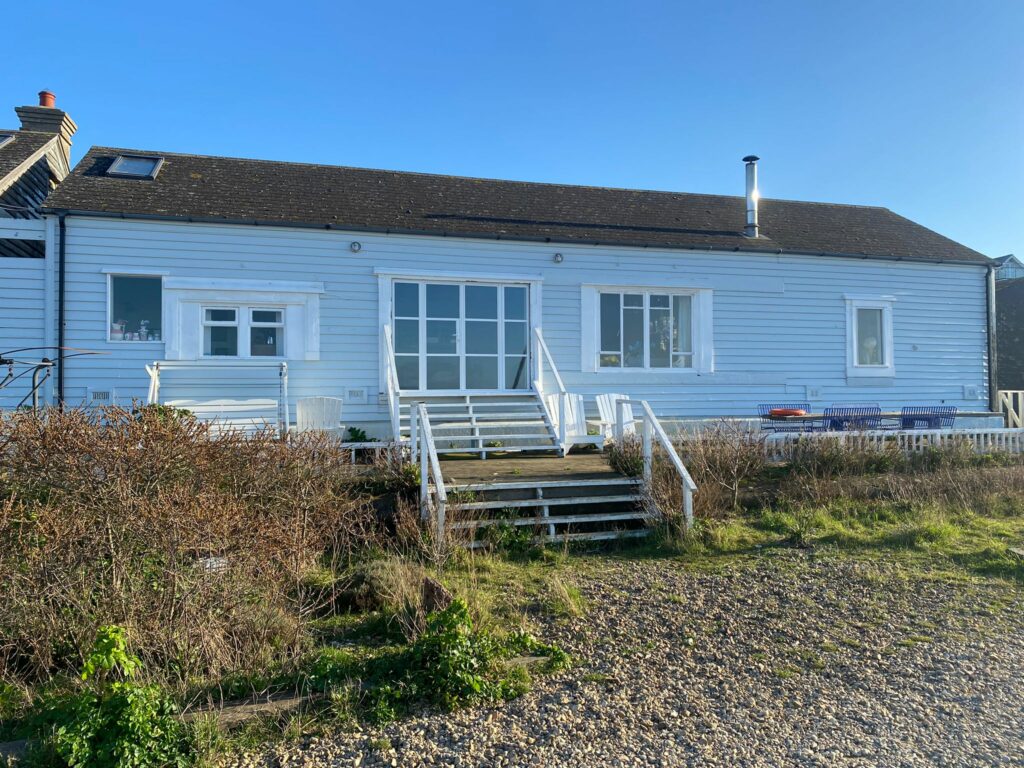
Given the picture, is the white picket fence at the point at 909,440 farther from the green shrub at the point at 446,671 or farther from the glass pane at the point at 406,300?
the green shrub at the point at 446,671

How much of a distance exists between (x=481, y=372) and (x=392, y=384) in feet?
7.74

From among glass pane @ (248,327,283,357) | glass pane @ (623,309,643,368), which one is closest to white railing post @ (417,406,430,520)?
glass pane @ (248,327,283,357)

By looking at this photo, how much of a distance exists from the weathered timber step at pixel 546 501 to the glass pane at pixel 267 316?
608 cm

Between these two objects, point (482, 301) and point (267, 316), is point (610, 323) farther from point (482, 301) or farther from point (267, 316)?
point (267, 316)

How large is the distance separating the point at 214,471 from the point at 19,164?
11743 mm

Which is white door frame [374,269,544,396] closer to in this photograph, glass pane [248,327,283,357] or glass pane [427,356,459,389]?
glass pane [427,356,459,389]

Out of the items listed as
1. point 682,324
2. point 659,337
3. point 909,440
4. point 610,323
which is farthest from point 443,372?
point 909,440

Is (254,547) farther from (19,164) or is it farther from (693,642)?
(19,164)

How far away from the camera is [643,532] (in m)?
7.64

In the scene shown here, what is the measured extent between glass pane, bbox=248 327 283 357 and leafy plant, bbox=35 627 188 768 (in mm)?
8660

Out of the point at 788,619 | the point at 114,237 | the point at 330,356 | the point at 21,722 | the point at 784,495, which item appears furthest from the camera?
the point at 330,356

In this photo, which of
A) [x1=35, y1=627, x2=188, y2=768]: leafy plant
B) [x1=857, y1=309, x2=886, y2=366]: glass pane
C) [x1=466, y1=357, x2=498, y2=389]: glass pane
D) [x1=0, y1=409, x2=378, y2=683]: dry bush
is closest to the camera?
[x1=35, y1=627, x2=188, y2=768]: leafy plant

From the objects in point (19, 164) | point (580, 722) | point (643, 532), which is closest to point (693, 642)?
point (580, 722)

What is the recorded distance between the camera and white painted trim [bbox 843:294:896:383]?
14.6 meters
